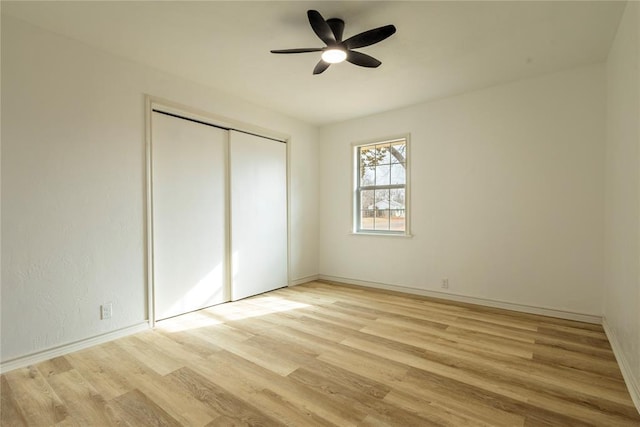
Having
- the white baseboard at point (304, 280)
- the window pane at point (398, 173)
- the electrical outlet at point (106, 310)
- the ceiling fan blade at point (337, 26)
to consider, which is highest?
the ceiling fan blade at point (337, 26)

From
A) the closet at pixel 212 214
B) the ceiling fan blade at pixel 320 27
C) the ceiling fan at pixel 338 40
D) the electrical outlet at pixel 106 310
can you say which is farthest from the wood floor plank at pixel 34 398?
the ceiling fan blade at pixel 320 27

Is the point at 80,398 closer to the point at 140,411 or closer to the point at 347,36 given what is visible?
the point at 140,411

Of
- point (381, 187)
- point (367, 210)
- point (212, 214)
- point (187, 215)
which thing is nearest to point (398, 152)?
point (381, 187)

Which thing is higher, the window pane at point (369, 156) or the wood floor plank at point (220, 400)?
the window pane at point (369, 156)

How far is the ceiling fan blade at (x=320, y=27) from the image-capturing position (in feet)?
6.70

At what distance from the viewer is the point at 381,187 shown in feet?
15.5

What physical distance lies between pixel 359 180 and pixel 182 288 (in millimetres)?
3007

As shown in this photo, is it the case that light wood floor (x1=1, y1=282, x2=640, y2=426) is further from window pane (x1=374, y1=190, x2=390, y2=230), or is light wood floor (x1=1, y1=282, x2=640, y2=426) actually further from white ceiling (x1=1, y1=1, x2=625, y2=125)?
white ceiling (x1=1, y1=1, x2=625, y2=125)

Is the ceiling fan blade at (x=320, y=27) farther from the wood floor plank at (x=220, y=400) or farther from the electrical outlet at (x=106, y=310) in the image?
the electrical outlet at (x=106, y=310)

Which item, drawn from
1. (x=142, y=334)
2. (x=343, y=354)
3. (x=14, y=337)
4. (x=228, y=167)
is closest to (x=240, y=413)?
(x=343, y=354)

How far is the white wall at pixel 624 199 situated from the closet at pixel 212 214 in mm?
3763

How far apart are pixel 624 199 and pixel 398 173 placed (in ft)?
8.38

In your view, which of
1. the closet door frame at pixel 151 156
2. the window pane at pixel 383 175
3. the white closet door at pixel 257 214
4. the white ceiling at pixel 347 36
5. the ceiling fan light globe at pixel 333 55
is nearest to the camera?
the white ceiling at pixel 347 36

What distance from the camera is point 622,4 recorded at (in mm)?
2215
